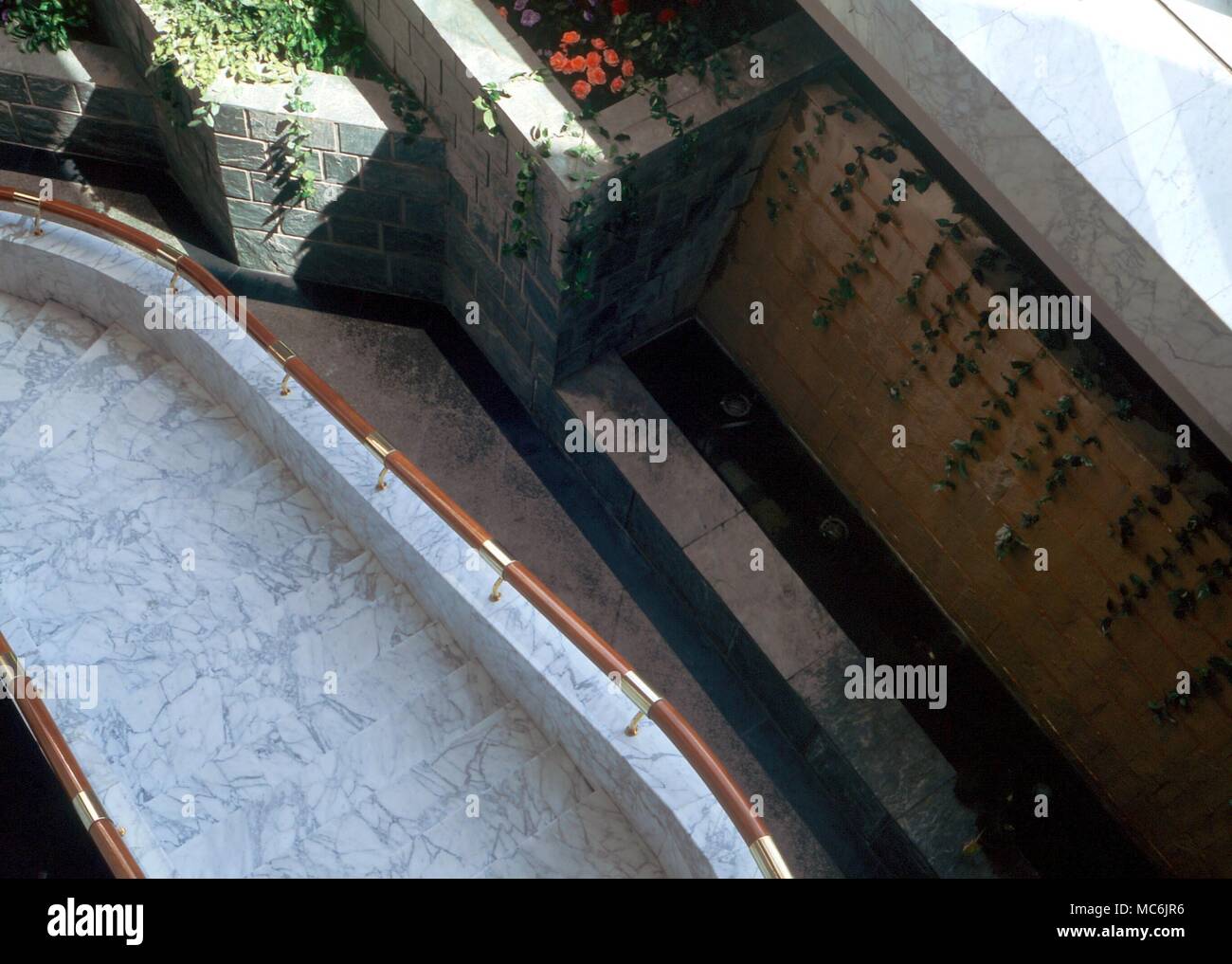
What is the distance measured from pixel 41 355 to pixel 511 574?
335 centimetres

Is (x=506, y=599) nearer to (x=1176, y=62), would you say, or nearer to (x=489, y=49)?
(x=489, y=49)

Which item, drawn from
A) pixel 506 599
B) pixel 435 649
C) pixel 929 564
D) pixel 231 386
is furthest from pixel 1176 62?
pixel 231 386

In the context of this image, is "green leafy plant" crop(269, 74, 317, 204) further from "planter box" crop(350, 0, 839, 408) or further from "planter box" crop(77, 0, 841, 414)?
"planter box" crop(350, 0, 839, 408)

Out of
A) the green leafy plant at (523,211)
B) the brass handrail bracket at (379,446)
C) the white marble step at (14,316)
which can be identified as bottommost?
the brass handrail bracket at (379,446)

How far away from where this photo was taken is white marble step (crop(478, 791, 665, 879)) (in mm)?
5750

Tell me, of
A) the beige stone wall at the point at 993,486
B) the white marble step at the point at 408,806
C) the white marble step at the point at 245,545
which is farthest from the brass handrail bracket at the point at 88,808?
the beige stone wall at the point at 993,486

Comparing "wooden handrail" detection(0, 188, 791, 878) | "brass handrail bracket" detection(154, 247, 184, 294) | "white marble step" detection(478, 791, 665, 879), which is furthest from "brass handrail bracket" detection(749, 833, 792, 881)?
"brass handrail bracket" detection(154, 247, 184, 294)

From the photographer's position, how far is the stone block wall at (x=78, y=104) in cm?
809

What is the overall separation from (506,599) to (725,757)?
6.33 ft

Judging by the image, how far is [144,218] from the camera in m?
8.43

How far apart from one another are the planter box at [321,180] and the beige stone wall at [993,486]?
190 centimetres

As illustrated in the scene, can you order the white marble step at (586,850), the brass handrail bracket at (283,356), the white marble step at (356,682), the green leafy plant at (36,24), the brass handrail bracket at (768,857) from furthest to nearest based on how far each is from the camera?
the green leafy plant at (36,24) < the brass handrail bracket at (283,356) < the white marble step at (356,682) < the white marble step at (586,850) < the brass handrail bracket at (768,857)

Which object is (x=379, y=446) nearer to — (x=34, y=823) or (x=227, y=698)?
(x=227, y=698)

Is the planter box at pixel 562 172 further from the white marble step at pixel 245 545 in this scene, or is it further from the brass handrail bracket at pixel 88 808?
the brass handrail bracket at pixel 88 808
